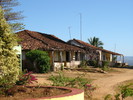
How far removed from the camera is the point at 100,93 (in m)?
10.4

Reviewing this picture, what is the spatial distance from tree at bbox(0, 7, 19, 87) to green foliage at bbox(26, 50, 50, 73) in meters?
12.7

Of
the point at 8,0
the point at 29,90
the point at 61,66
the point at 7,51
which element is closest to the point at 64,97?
the point at 29,90

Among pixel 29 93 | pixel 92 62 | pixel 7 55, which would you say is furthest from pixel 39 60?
pixel 7 55

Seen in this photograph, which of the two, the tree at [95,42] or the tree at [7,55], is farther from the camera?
the tree at [95,42]

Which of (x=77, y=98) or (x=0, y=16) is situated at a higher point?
(x=0, y=16)

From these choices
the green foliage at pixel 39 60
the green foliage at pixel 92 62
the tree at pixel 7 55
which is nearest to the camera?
the tree at pixel 7 55

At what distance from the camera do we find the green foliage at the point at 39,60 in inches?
750

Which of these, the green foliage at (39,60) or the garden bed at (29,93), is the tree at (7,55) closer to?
the garden bed at (29,93)

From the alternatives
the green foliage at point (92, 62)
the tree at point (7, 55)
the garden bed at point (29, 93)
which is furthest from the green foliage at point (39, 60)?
the tree at point (7, 55)

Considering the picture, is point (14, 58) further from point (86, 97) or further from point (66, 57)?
point (66, 57)

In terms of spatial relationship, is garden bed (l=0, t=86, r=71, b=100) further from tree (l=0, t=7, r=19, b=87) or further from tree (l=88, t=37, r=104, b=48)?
tree (l=88, t=37, r=104, b=48)

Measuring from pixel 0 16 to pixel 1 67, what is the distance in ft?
4.96

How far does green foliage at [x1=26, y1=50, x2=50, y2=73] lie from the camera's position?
19.1 meters

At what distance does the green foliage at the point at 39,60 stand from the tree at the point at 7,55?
41.7ft
